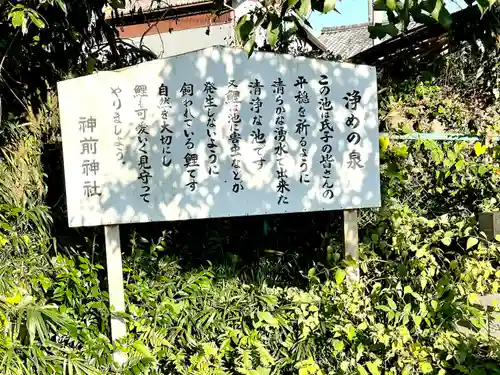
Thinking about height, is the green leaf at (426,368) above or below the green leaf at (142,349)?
below

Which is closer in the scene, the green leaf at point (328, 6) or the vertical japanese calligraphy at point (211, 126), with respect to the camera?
the green leaf at point (328, 6)

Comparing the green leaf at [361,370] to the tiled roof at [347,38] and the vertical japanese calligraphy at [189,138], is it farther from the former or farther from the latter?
the tiled roof at [347,38]

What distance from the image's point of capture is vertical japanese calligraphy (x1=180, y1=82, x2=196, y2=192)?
333cm

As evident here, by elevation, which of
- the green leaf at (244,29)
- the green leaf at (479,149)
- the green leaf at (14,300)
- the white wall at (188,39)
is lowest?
the green leaf at (14,300)

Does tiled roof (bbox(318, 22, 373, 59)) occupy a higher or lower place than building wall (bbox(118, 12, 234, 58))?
higher

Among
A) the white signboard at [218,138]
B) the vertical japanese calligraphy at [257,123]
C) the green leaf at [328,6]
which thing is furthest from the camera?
the vertical japanese calligraphy at [257,123]

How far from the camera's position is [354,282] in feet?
11.3

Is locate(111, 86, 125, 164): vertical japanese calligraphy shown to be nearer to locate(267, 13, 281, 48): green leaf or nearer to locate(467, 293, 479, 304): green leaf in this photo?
locate(267, 13, 281, 48): green leaf

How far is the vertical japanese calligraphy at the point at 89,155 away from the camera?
128 inches

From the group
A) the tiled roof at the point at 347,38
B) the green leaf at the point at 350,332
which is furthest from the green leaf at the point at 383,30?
the tiled roof at the point at 347,38

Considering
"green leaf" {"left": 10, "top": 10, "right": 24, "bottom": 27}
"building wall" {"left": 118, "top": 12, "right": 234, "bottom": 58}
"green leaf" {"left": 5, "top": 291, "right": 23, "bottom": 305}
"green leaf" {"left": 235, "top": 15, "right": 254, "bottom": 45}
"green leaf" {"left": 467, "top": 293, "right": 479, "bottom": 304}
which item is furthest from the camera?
"building wall" {"left": 118, "top": 12, "right": 234, "bottom": 58}

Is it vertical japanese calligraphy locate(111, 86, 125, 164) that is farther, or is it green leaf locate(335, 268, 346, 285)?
green leaf locate(335, 268, 346, 285)

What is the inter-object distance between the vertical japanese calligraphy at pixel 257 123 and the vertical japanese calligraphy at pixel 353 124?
1.93ft

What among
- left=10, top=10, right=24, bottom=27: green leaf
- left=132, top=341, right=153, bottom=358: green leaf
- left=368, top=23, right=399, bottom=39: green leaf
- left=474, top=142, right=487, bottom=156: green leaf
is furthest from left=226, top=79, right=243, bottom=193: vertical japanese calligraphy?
left=474, top=142, right=487, bottom=156: green leaf
